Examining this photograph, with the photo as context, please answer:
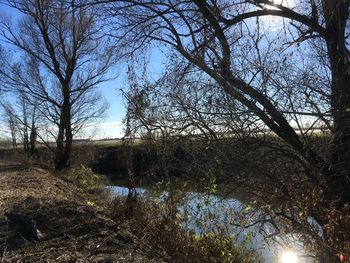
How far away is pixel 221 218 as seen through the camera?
356 inches

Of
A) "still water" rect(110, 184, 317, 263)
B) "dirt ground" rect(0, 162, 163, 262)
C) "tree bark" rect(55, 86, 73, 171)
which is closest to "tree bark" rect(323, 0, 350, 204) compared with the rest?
"still water" rect(110, 184, 317, 263)

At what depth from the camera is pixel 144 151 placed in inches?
388

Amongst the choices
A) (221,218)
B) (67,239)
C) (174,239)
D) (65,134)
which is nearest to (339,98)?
(221,218)

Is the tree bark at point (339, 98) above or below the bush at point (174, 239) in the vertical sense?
above

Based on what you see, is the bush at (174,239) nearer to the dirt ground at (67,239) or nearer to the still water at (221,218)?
the still water at (221,218)

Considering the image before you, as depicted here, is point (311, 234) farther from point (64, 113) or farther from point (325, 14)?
point (64, 113)

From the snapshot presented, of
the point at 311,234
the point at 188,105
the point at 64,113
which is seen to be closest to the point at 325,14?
the point at 188,105

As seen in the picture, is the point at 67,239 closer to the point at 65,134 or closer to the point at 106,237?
the point at 106,237

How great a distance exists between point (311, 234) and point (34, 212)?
418cm

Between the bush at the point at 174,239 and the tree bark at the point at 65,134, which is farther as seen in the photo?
the tree bark at the point at 65,134

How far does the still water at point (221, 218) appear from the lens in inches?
328

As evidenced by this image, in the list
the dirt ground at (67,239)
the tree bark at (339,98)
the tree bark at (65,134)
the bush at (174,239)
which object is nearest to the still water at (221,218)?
the bush at (174,239)

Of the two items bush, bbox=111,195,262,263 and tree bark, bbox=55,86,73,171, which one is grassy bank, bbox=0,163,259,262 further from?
tree bark, bbox=55,86,73,171

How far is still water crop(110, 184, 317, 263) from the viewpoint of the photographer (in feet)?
27.3
